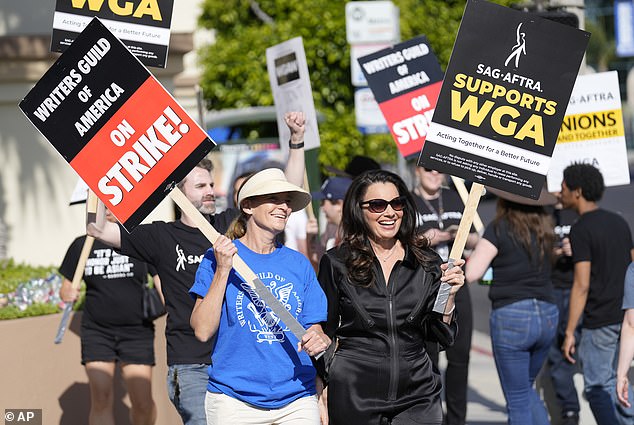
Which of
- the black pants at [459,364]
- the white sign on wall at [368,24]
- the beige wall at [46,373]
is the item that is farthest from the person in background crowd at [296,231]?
the white sign on wall at [368,24]

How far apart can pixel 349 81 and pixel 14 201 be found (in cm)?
1092

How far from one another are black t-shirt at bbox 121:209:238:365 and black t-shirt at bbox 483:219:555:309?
7.20 ft

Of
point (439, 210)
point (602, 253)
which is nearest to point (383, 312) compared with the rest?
point (602, 253)

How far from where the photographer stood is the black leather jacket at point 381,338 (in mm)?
5637

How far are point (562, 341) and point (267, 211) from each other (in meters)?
4.02

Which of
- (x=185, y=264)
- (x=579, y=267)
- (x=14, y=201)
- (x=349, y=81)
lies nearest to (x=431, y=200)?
(x=579, y=267)

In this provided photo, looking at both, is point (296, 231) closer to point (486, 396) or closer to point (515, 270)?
point (515, 270)

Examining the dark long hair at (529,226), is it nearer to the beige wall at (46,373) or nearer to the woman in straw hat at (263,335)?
the woman in straw hat at (263,335)

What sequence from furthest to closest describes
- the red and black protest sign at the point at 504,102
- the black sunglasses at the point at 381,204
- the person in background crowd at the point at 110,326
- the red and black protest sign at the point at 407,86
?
1. the red and black protest sign at the point at 407,86
2. the person in background crowd at the point at 110,326
3. the red and black protest sign at the point at 504,102
4. the black sunglasses at the point at 381,204

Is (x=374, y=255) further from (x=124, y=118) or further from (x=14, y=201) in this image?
(x=14, y=201)

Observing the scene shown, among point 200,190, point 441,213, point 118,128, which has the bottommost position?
point 441,213

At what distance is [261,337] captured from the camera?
549cm

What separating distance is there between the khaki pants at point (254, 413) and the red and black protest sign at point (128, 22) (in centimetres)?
228

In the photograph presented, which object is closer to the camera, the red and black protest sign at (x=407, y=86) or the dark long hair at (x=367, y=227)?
the dark long hair at (x=367, y=227)
